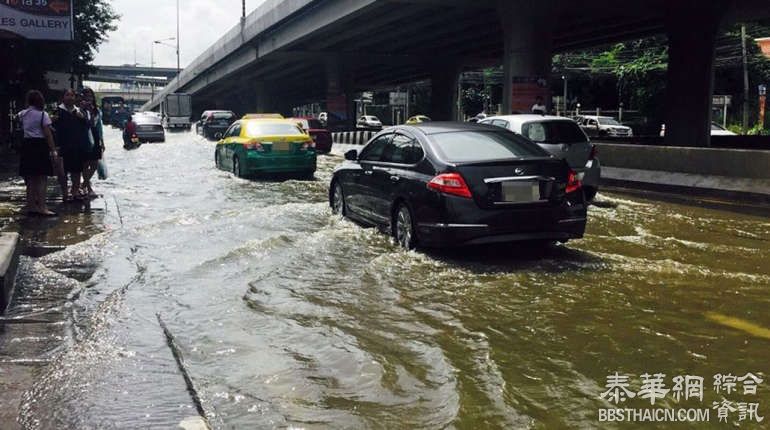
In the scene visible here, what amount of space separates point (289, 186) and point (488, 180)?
9176 millimetres

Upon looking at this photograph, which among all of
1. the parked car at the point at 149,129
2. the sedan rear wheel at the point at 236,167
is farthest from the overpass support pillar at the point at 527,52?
the parked car at the point at 149,129

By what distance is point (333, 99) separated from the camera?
2012 inches

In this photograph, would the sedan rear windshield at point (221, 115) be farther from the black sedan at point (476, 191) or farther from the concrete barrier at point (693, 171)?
the black sedan at point (476, 191)

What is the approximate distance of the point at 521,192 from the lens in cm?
759

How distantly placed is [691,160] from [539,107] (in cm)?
670

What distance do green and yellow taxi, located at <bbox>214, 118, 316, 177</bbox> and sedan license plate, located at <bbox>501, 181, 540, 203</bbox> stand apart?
10.5m

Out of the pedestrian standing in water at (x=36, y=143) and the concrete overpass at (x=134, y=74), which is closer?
the pedestrian standing in water at (x=36, y=143)

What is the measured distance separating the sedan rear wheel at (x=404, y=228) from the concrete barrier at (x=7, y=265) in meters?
3.91

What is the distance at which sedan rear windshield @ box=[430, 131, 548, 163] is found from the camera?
313 inches

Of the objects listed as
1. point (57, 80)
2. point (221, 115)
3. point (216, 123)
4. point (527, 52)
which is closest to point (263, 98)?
point (221, 115)

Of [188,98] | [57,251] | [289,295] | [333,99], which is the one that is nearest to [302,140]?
[57,251]

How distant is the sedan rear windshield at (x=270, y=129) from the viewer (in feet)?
58.0

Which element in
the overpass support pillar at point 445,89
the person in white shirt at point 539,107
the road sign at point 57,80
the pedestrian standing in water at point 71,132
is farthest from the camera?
the overpass support pillar at point 445,89

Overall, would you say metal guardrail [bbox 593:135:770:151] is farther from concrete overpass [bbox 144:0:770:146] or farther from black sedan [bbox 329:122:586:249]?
black sedan [bbox 329:122:586:249]
